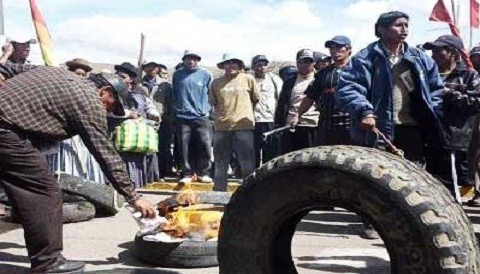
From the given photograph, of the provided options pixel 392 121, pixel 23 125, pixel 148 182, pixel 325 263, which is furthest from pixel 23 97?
pixel 148 182

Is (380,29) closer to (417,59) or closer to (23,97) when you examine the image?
(417,59)

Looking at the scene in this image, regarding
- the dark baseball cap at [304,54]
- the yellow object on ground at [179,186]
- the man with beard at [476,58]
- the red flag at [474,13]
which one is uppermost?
the red flag at [474,13]

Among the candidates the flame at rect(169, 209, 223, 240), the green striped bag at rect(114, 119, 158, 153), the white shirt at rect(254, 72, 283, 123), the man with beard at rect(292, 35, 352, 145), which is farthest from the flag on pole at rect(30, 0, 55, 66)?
the flame at rect(169, 209, 223, 240)

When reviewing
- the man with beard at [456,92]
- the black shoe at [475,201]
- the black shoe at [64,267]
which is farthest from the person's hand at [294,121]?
the black shoe at [64,267]

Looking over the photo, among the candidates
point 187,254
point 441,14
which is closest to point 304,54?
point 187,254

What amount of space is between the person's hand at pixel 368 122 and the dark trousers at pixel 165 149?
578cm

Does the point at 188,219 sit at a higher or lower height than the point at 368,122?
lower

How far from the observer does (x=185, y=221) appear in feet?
16.8

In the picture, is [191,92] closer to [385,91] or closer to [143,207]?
[385,91]

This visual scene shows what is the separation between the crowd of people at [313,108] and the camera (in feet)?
17.7

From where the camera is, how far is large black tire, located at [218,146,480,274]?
2957 mm

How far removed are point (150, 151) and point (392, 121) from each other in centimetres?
372

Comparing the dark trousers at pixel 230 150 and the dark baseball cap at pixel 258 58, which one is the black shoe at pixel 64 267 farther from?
the dark baseball cap at pixel 258 58

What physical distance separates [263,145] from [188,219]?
206 inches
